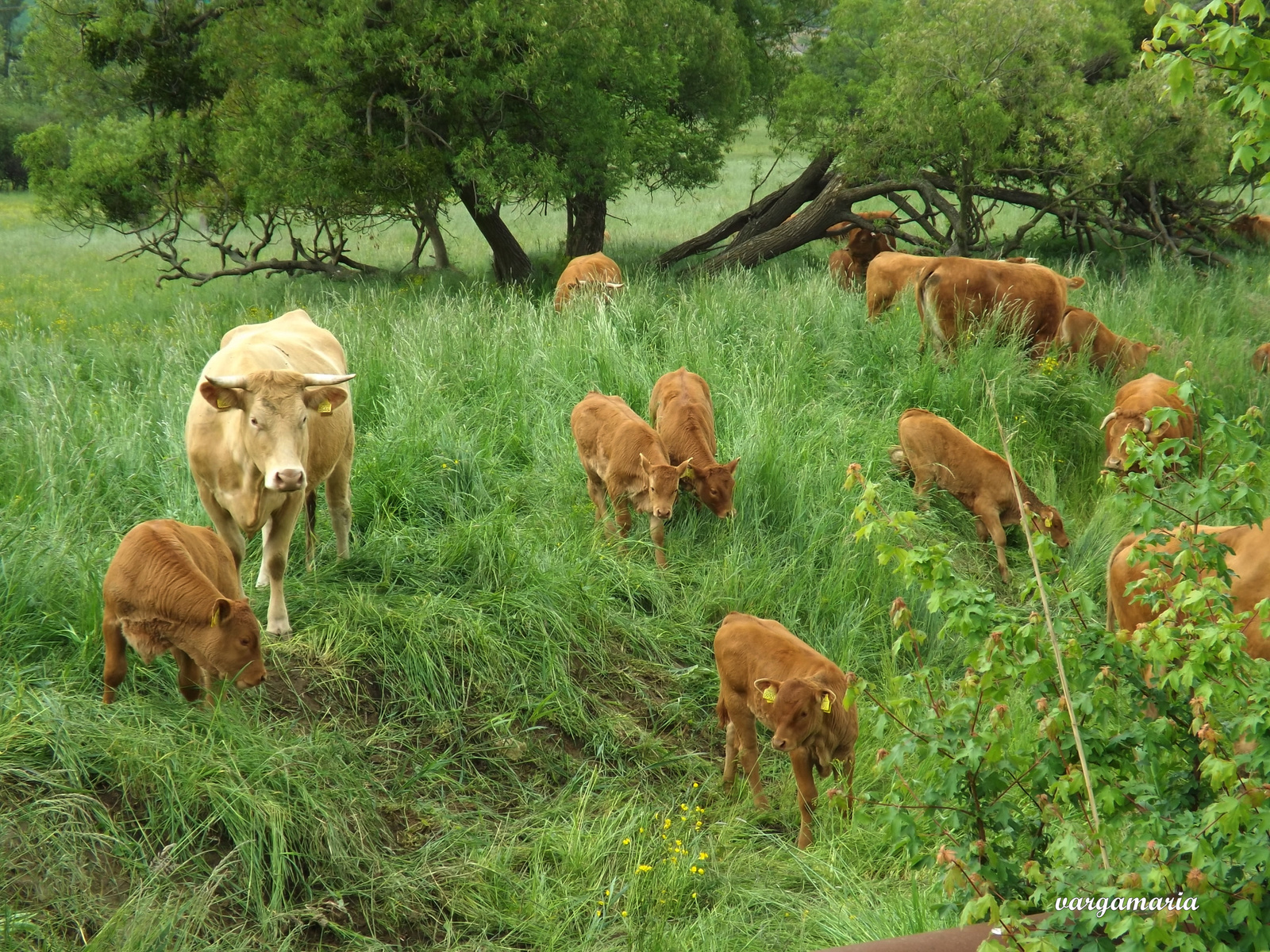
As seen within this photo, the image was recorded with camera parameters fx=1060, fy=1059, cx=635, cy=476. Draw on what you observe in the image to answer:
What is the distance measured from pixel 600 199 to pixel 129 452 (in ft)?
40.3

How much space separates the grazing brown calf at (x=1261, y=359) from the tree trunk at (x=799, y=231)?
7.56m

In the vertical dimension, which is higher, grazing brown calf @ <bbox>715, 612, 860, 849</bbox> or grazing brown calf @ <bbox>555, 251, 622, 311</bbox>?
grazing brown calf @ <bbox>555, 251, 622, 311</bbox>

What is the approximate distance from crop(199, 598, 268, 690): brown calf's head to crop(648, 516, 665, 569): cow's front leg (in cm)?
321

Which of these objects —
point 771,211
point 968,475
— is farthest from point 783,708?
point 771,211

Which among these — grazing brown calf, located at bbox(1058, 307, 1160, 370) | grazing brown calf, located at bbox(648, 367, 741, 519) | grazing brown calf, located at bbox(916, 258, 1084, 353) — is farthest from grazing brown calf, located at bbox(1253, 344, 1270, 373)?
grazing brown calf, located at bbox(648, 367, 741, 519)

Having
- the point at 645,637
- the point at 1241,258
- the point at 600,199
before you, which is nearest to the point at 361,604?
the point at 645,637

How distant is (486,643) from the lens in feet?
20.3

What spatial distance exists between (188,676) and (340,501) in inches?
83.9

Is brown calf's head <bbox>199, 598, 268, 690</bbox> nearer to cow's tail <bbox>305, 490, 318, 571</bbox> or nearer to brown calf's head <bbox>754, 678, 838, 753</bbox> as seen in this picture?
cow's tail <bbox>305, 490, 318, 571</bbox>

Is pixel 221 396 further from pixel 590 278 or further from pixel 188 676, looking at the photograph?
pixel 590 278

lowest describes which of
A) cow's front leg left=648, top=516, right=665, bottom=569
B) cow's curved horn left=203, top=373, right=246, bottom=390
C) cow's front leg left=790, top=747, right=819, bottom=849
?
cow's front leg left=790, top=747, right=819, bottom=849

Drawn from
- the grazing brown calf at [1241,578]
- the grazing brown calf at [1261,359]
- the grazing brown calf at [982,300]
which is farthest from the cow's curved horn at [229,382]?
the grazing brown calf at [1261,359]

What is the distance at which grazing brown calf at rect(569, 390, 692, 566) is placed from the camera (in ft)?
24.0

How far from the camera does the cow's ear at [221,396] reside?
5539 mm
